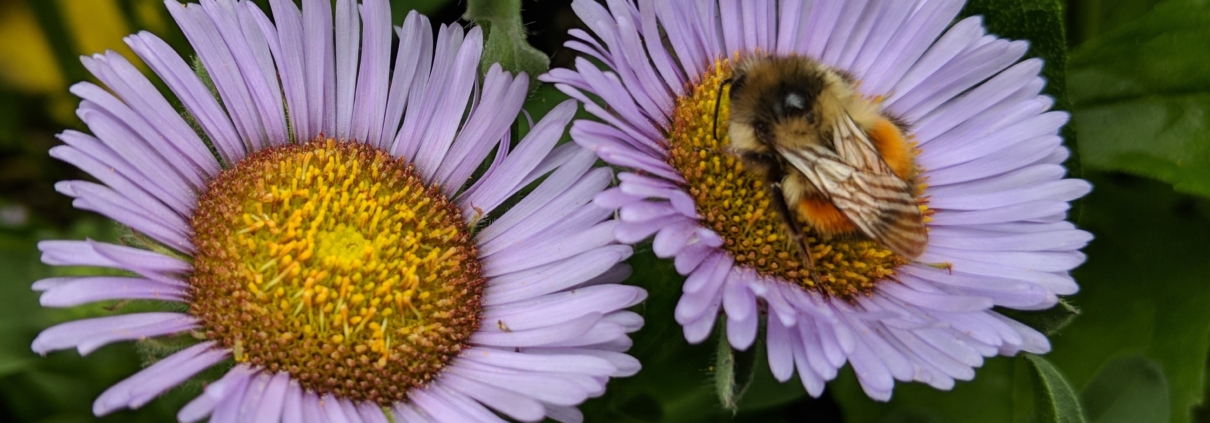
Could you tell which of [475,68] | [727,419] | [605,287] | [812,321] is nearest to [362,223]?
[475,68]

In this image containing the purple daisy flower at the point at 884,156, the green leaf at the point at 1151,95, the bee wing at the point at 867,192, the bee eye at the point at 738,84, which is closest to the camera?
the bee wing at the point at 867,192

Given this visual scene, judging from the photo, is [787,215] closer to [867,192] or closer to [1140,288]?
[867,192]

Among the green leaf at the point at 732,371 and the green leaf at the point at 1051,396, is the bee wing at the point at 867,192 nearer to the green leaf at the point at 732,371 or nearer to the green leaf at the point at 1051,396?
the green leaf at the point at 732,371

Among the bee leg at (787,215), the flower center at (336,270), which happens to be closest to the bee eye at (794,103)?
the bee leg at (787,215)

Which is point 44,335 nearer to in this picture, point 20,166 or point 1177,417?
point 20,166

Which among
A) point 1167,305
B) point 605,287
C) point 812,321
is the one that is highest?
point 605,287

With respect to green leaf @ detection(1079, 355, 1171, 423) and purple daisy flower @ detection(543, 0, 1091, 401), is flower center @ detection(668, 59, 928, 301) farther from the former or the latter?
green leaf @ detection(1079, 355, 1171, 423)

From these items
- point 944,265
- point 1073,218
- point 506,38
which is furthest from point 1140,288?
point 506,38
